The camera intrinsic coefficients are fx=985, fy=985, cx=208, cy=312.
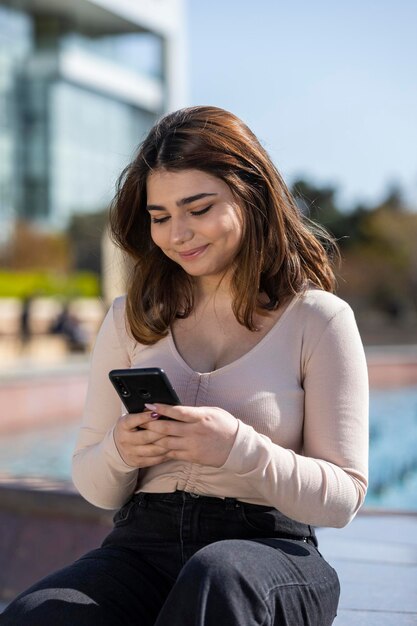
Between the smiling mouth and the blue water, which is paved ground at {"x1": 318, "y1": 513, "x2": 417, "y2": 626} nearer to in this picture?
the smiling mouth

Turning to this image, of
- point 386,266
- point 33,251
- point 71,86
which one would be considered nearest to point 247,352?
point 33,251

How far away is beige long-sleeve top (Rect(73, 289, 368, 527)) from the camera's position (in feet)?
6.63

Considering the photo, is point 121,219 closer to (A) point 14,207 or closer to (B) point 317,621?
(B) point 317,621

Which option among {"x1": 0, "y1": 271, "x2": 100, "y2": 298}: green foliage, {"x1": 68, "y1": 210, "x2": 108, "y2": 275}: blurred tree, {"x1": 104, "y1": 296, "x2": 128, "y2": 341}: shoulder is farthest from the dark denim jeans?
{"x1": 68, "y1": 210, "x2": 108, "y2": 275}: blurred tree

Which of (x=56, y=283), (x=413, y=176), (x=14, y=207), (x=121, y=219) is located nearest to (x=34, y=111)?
(x=14, y=207)

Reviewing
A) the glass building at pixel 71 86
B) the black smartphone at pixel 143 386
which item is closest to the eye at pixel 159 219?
the black smartphone at pixel 143 386

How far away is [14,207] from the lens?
1475 inches

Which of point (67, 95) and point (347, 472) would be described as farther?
point (67, 95)

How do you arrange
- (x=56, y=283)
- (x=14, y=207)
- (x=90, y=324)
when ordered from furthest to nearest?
1. (x=14, y=207)
2. (x=56, y=283)
3. (x=90, y=324)

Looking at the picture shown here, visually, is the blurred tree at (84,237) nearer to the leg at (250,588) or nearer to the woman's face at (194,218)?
the woman's face at (194,218)

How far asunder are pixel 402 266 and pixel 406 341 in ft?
26.9

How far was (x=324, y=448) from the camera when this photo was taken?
2.12 meters

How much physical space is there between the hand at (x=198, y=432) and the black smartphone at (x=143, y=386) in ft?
0.07

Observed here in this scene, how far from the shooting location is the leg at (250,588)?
5.86ft
